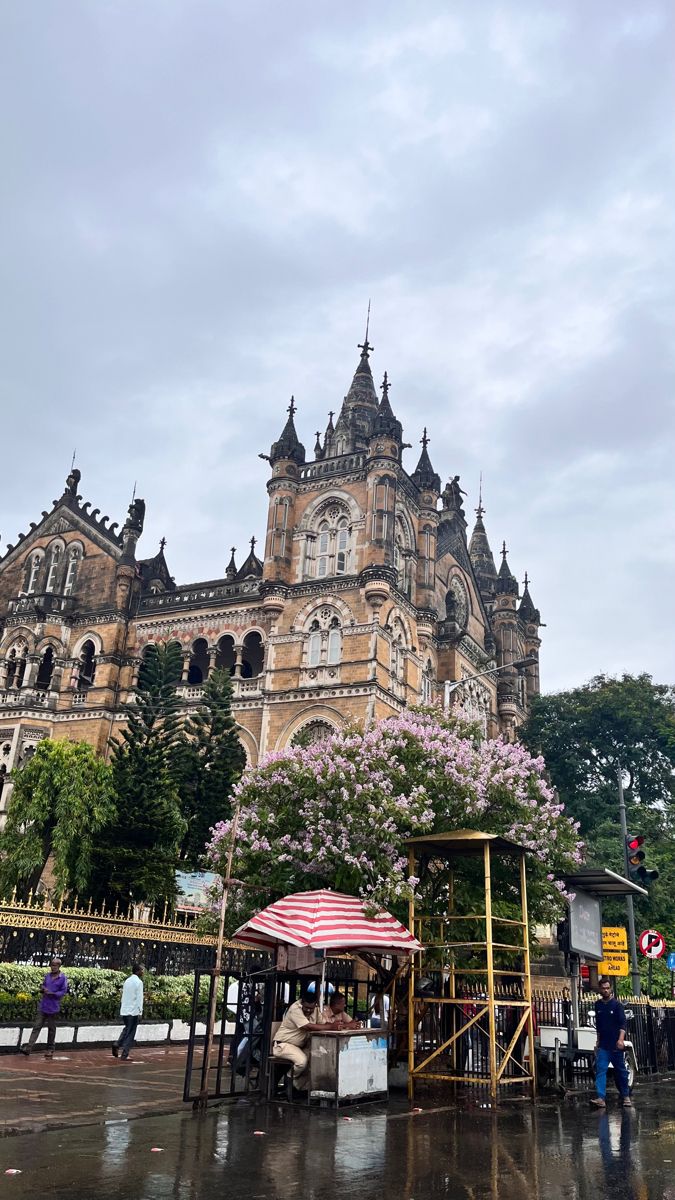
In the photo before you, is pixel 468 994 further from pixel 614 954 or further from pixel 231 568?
pixel 231 568

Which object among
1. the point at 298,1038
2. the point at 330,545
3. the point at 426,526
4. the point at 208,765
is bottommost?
the point at 298,1038

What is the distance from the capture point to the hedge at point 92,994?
51.3 ft

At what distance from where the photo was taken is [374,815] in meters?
15.9

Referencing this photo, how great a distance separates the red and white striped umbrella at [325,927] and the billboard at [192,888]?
61.7 ft

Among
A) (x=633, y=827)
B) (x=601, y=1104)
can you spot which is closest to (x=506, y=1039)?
(x=601, y=1104)

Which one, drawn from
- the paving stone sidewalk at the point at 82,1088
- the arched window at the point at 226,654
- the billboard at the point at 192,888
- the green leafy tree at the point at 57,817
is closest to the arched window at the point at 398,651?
the arched window at the point at 226,654

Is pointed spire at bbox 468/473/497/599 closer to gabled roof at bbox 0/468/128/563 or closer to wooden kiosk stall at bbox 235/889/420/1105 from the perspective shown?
gabled roof at bbox 0/468/128/563

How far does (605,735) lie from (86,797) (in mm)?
30107

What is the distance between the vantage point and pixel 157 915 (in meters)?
29.6

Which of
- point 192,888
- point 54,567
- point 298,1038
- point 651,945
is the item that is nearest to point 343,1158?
point 298,1038

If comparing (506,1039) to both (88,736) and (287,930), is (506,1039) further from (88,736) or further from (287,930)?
(88,736)

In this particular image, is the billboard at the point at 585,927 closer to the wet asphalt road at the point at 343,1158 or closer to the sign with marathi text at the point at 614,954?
the sign with marathi text at the point at 614,954

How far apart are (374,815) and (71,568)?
31627mm

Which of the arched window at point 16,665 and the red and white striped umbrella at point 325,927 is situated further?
the arched window at point 16,665
